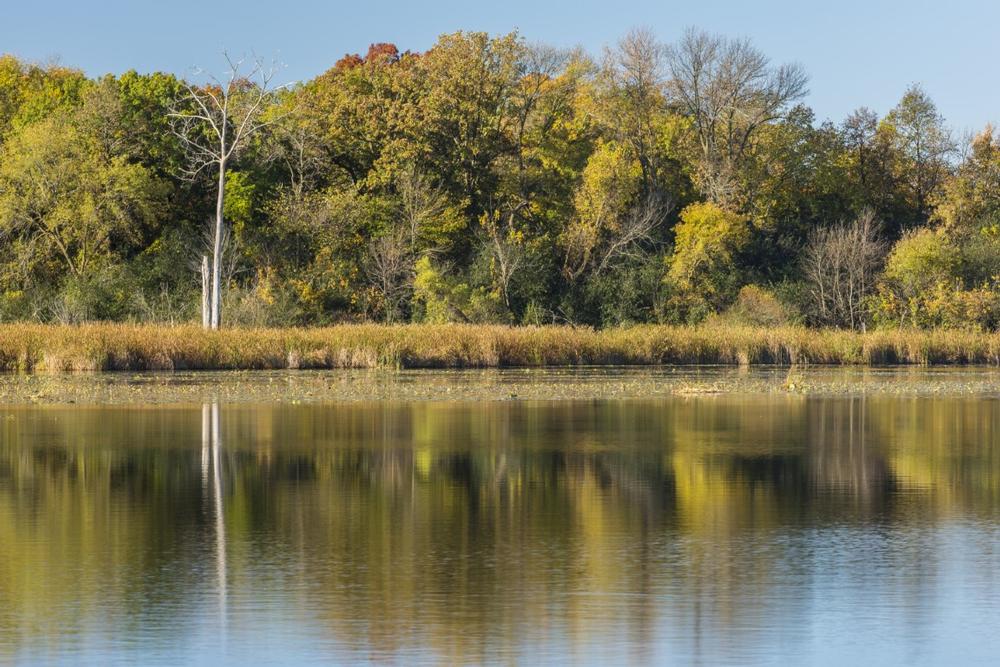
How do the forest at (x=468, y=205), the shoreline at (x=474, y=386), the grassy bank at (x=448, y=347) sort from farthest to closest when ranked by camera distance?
the forest at (x=468, y=205)
the grassy bank at (x=448, y=347)
the shoreline at (x=474, y=386)

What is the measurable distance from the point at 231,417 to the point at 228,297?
32.9 meters

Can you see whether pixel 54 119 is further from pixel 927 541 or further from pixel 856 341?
pixel 927 541

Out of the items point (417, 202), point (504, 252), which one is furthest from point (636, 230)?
point (417, 202)

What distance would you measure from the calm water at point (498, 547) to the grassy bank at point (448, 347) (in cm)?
1962

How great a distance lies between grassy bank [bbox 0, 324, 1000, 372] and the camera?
41.5m

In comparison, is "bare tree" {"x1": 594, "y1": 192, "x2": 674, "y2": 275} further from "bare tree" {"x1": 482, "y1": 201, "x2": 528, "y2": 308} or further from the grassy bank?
the grassy bank

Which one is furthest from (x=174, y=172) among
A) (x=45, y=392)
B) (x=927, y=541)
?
(x=927, y=541)

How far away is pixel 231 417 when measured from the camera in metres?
25.8

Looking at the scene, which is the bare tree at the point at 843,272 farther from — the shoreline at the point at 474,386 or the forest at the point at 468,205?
the shoreline at the point at 474,386

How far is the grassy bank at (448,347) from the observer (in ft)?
136

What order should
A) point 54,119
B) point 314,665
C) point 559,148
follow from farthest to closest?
point 559,148
point 54,119
point 314,665

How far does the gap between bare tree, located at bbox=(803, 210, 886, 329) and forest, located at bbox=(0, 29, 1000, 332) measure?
15cm

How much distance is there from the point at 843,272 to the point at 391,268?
880 inches

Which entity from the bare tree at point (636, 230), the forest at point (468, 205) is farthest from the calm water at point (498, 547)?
the bare tree at point (636, 230)
